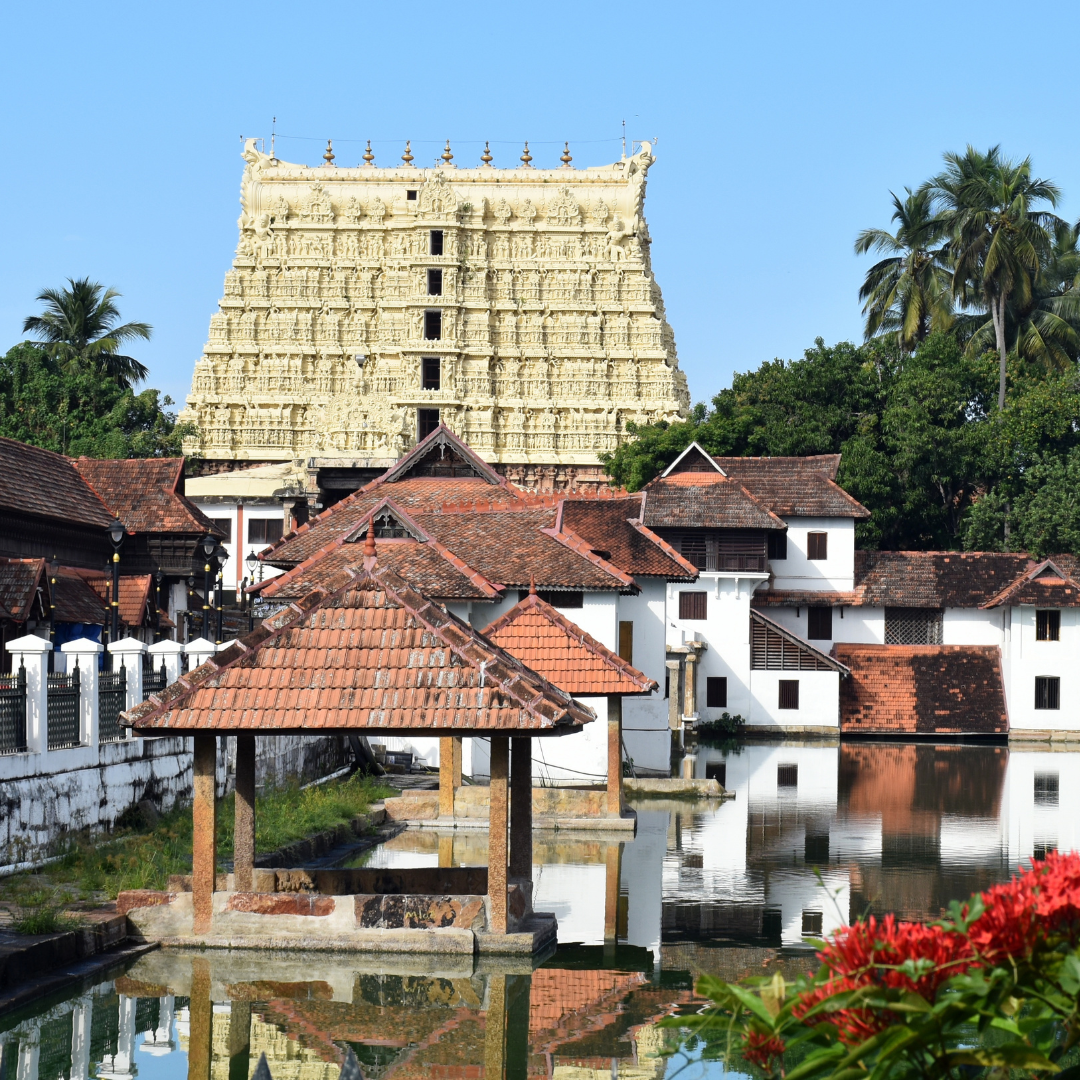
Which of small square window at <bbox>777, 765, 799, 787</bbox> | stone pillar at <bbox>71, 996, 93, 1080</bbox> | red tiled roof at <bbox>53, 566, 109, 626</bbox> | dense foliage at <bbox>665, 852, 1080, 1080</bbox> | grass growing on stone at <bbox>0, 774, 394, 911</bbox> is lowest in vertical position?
small square window at <bbox>777, 765, 799, 787</bbox>

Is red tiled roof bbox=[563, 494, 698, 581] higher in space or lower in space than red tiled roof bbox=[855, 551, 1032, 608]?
higher

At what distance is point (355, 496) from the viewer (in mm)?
35188

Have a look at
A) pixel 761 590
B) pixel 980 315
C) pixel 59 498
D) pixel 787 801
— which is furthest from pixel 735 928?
pixel 980 315

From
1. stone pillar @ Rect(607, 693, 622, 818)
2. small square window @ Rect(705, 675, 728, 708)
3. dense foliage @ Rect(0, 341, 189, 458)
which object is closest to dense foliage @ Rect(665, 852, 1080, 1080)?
stone pillar @ Rect(607, 693, 622, 818)

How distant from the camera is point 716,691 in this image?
4669 centimetres

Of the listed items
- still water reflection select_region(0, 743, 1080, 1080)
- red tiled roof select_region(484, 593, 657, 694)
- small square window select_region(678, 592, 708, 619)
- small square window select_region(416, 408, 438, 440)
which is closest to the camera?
still water reflection select_region(0, 743, 1080, 1080)

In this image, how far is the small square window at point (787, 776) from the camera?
32250 millimetres

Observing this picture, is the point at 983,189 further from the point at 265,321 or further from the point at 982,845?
the point at 982,845

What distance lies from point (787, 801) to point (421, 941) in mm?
15785

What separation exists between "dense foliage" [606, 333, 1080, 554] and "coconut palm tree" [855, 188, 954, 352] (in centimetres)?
451

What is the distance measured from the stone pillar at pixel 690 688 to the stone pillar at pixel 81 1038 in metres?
33.1

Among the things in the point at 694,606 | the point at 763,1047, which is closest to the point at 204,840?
the point at 763,1047

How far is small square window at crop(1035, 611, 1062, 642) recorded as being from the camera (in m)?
48.6

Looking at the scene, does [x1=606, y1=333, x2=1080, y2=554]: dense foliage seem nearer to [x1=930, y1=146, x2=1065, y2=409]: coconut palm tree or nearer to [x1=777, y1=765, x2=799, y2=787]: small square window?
[x1=930, y1=146, x2=1065, y2=409]: coconut palm tree
